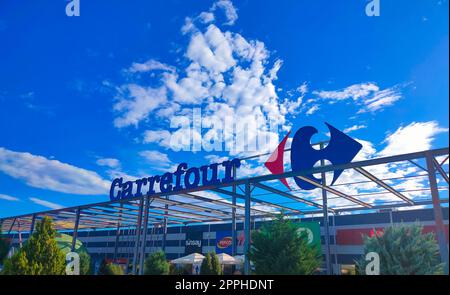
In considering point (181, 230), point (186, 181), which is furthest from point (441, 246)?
point (181, 230)

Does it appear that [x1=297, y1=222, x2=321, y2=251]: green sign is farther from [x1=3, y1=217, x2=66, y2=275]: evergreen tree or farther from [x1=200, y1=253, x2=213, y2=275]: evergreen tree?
[x1=3, y1=217, x2=66, y2=275]: evergreen tree

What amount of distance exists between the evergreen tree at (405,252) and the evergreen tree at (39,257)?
12258 mm

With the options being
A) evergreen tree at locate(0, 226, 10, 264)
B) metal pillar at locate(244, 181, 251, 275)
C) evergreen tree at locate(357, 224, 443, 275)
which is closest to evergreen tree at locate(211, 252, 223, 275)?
metal pillar at locate(244, 181, 251, 275)

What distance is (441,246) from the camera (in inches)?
351

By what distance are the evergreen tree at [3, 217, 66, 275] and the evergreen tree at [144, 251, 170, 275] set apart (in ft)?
32.4

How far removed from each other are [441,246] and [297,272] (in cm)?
482

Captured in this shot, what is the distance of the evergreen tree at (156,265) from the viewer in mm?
23391

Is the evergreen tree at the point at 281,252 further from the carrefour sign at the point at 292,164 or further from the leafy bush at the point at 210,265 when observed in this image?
the leafy bush at the point at 210,265

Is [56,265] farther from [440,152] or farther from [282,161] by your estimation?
[440,152]

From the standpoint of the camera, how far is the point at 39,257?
44.7 ft

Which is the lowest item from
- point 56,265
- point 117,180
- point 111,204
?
point 56,265

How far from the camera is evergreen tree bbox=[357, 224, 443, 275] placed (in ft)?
32.6

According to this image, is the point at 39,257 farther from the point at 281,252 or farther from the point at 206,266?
the point at 206,266

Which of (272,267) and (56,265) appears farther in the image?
(56,265)
